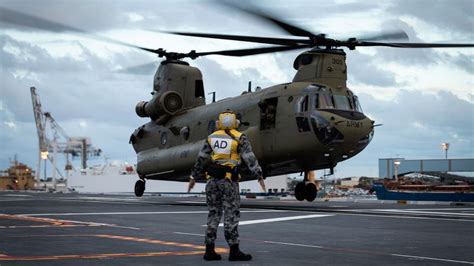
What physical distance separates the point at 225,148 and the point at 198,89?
2864cm

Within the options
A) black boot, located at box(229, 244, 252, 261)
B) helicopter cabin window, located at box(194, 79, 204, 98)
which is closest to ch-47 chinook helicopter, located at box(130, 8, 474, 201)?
helicopter cabin window, located at box(194, 79, 204, 98)

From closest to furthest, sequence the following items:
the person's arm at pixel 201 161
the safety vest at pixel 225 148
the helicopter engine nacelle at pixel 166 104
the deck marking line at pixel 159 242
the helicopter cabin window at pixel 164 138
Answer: the safety vest at pixel 225 148 < the person's arm at pixel 201 161 < the deck marking line at pixel 159 242 < the helicopter cabin window at pixel 164 138 < the helicopter engine nacelle at pixel 166 104

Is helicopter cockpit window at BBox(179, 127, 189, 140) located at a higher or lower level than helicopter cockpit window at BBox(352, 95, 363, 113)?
lower

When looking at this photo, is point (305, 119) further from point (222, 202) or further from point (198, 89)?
point (222, 202)

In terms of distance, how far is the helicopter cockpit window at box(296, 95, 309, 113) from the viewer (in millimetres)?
28172

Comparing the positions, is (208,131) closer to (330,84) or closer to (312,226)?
(330,84)

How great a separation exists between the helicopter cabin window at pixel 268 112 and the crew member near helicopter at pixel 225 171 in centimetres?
1861

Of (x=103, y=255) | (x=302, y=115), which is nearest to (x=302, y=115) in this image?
(x=302, y=115)

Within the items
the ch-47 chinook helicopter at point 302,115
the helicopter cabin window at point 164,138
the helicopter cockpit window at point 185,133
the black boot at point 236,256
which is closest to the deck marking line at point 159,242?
the black boot at point 236,256

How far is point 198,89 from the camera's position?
129 ft

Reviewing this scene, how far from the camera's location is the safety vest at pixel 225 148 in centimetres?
1084

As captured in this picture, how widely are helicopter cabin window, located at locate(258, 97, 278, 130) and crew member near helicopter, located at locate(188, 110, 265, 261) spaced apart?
18.6 meters

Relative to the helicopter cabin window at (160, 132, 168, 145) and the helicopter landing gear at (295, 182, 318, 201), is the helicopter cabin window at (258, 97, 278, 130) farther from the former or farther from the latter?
the helicopter cabin window at (160, 132, 168, 145)

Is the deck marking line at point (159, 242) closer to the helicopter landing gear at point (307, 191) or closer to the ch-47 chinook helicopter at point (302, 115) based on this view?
the ch-47 chinook helicopter at point (302, 115)
